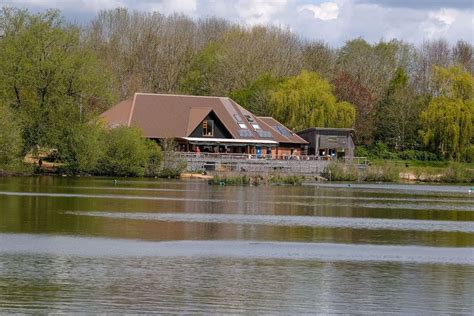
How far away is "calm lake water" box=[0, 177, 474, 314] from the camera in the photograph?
68.8 ft

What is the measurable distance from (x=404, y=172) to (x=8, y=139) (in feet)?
124

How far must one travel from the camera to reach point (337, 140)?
89.1 m

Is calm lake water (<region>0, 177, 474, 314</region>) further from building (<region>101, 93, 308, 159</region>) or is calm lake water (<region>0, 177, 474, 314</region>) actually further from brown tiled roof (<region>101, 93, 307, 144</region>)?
building (<region>101, 93, 308, 159</region>)

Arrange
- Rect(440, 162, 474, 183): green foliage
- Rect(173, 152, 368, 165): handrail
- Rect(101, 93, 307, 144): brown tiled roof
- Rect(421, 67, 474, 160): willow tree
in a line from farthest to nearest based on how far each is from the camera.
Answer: Rect(421, 67, 474, 160): willow tree < Rect(101, 93, 307, 144): brown tiled roof < Rect(440, 162, 474, 183): green foliage < Rect(173, 152, 368, 165): handrail

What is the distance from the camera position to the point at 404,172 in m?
85.5

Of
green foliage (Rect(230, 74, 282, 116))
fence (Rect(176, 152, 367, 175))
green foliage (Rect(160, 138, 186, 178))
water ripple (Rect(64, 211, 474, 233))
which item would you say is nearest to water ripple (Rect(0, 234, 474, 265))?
water ripple (Rect(64, 211, 474, 233))

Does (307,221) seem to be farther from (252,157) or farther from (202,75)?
(202,75)

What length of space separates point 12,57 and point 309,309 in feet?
179

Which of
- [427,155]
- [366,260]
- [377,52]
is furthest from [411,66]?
[366,260]

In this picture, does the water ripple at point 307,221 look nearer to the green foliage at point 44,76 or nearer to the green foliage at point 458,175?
the green foliage at point 44,76

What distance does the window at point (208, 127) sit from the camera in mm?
86875

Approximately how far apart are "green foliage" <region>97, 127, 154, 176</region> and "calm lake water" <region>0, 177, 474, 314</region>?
19497mm

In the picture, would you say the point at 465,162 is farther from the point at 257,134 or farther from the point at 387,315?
the point at 387,315

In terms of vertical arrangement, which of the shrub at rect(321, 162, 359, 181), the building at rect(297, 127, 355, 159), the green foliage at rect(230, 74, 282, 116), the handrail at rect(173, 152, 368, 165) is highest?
the green foliage at rect(230, 74, 282, 116)
